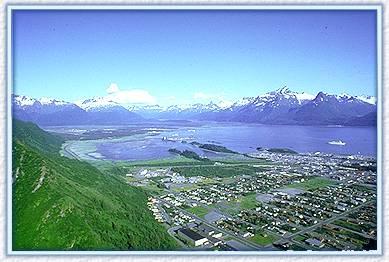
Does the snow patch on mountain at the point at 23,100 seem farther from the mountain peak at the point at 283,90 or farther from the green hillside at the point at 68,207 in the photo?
the mountain peak at the point at 283,90

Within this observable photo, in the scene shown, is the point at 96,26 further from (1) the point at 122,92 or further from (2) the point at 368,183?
(2) the point at 368,183

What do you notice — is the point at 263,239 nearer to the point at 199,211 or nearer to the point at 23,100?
the point at 199,211

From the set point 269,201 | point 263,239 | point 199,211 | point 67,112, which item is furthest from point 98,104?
point 263,239

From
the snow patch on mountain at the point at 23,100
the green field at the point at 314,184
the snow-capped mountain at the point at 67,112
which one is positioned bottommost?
the green field at the point at 314,184

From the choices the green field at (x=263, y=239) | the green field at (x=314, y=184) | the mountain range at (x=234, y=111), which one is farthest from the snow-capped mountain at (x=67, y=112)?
the green field at (x=314, y=184)
